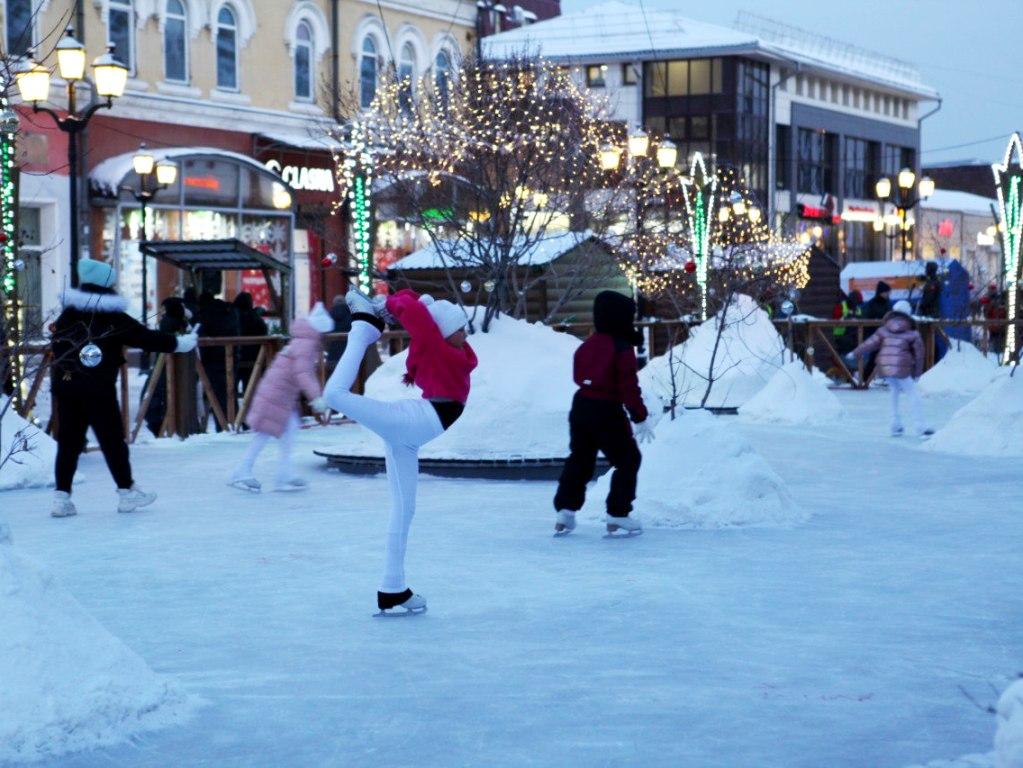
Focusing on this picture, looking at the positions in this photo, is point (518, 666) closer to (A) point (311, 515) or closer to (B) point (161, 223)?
(A) point (311, 515)

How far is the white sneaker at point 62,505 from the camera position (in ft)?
35.1

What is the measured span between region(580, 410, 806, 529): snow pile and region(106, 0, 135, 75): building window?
20718mm

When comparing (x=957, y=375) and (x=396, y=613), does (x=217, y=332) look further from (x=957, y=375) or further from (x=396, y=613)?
(x=957, y=375)

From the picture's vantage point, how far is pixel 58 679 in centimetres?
511

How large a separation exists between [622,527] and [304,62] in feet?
84.1

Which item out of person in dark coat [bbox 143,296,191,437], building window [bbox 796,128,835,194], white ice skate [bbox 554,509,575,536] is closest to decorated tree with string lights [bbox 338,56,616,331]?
person in dark coat [bbox 143,296,191,437]

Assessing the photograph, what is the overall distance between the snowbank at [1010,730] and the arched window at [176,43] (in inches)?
1094

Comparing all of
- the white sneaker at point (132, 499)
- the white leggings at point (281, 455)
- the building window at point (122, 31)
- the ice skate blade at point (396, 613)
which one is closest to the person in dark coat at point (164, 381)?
the white leggings at point (281, 455)

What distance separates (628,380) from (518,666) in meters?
3.64

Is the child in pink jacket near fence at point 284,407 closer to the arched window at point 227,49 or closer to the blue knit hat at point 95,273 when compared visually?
the blue knit hat at point 95,273

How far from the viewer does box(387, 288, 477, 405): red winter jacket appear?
7.27 metres

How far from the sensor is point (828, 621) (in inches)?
282

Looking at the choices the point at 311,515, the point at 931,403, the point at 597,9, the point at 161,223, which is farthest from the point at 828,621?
the point at 597,9

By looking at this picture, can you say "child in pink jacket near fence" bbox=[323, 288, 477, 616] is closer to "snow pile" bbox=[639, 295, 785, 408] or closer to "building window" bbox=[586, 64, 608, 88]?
"snow pile" bbox=[639, 295, 785, 408]
